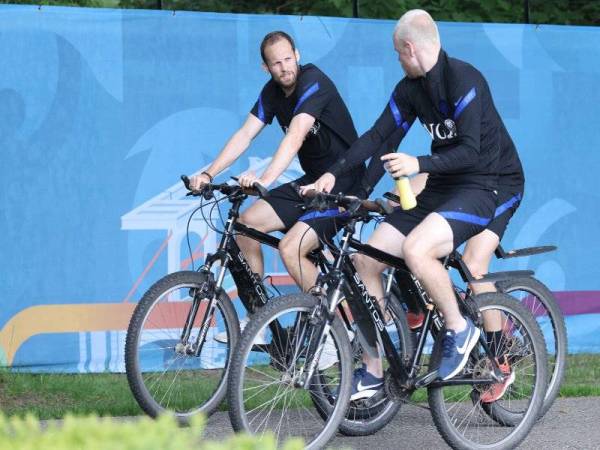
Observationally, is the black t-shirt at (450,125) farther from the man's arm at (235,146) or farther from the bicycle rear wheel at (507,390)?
the man's arm at (235,146)

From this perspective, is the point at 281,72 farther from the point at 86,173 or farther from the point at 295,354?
the point at 86,173

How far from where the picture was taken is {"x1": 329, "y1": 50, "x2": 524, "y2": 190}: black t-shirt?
538 cm

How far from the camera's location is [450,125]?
5.54 m

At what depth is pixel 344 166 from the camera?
5.58 m

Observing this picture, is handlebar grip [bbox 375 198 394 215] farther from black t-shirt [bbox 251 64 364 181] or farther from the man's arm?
the man's arm

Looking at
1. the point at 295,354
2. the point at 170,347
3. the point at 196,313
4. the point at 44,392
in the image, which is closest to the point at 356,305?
the point at 295,354

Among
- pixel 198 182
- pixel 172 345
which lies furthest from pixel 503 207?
pixel 172 345

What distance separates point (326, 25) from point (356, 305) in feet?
10.7

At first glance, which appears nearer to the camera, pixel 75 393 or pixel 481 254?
pixel 481 254

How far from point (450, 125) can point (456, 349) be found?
1041mm

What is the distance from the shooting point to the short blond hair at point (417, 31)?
213 inches

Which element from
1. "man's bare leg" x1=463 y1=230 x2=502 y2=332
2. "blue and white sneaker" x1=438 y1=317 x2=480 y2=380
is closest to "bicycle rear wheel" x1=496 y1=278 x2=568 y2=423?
"man's bare leg" x1=463 y1=230 x2=502 y2=332

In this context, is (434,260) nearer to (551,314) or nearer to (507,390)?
(507,390)

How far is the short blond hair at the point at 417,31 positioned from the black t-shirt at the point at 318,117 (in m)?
0.79
